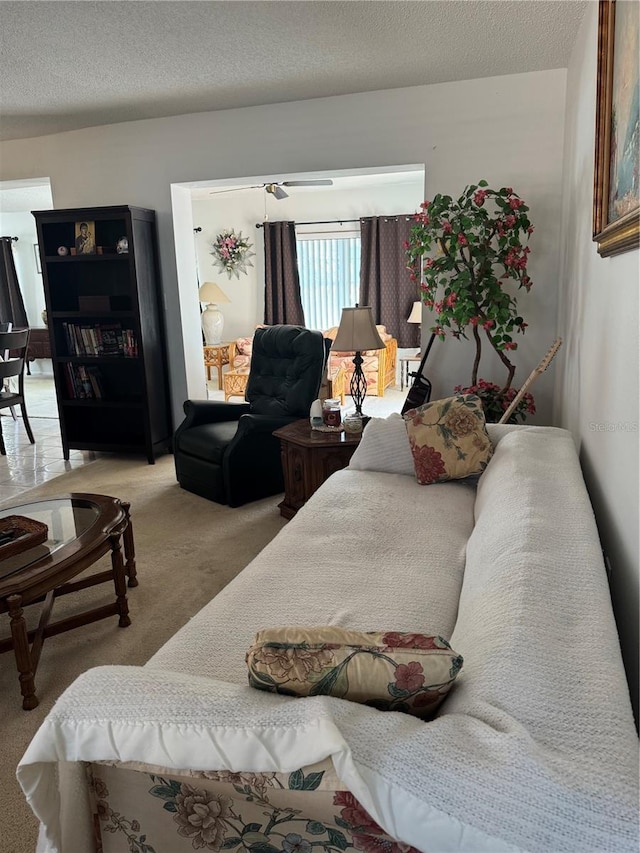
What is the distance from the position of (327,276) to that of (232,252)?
4.44 feet

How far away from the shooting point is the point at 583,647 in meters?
1.11

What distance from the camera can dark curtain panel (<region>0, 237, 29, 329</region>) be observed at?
378 inches

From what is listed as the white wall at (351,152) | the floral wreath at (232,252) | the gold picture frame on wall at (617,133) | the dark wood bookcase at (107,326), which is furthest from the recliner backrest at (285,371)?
the floral wreath at (232,252)

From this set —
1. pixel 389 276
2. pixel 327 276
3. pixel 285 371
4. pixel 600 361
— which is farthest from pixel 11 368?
pixel 600 361

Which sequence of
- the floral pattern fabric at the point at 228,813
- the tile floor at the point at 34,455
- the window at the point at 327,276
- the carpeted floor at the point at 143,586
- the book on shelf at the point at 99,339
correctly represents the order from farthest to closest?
the window at the point at 327,276, the book on shelf at the point at 99,339, the tile floor at the point at 34,455, the carpeted floor at the point at 143,586, the floral pattern fabric at the point at 228,813

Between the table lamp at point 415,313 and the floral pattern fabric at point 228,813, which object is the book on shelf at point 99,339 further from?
the floral pattern fabric at point 228,813

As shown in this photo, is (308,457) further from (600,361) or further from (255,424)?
(600,361)

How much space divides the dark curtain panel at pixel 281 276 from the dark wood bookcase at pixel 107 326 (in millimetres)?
3604

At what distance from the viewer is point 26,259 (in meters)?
9.72

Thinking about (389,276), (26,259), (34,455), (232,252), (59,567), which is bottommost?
(34,455)

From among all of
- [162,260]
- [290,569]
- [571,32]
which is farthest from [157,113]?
[290,569]

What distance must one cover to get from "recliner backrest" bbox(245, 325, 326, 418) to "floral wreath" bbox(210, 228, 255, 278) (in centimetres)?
445

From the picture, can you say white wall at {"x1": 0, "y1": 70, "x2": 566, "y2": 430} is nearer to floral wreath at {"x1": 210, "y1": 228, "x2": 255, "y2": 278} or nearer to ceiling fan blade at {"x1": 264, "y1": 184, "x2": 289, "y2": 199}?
ceiling fan blade at {"x1": 264, "y1": 184, "x2": 289, "y2": 199}

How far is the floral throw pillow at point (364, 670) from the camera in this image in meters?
1.06
